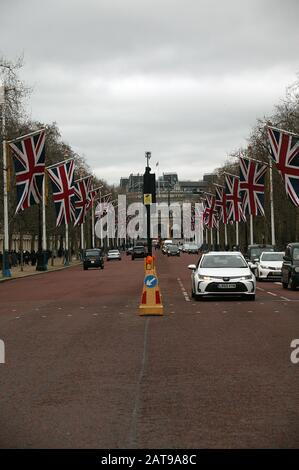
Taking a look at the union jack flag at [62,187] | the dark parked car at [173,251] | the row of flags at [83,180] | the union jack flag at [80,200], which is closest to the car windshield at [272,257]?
the row of flags at [83,180]

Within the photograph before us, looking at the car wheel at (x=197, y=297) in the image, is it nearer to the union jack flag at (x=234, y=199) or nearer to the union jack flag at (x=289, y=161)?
the union jack flag at (x=289, y=161)

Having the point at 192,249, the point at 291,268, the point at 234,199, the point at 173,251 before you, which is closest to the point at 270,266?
the point at 291,268

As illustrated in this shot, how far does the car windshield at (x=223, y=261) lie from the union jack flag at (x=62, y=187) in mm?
33071

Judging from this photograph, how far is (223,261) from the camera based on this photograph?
2881 cm

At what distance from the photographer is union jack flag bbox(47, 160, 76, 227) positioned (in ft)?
200

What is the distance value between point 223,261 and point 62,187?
3390cm

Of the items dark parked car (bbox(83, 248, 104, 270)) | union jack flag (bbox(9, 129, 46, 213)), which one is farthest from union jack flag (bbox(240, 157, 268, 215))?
dark parked car (bbox(83, 248, 104, 270))

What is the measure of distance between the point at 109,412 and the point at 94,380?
7.55 ft

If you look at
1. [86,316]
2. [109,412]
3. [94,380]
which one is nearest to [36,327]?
[86,316]

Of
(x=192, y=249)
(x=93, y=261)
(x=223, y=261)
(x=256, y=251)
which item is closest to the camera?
(x=223, y=261)

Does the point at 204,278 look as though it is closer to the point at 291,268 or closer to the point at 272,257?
the point at 291,268

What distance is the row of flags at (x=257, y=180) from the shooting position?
3878cm

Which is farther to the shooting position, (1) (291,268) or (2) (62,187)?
(2) (62,187)
